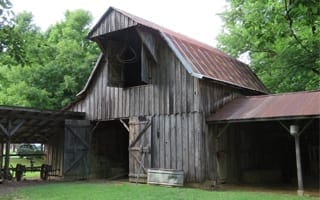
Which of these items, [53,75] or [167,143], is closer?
[167,143]

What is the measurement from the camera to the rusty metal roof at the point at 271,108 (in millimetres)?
12164

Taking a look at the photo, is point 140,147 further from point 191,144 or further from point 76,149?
point 76,149

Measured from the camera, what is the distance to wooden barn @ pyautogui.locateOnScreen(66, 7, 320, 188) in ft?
47.1

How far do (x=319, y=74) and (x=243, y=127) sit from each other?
631cm

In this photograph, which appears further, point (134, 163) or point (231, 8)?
point (231, 8)

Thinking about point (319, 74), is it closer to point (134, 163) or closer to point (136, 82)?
point (136, 82)

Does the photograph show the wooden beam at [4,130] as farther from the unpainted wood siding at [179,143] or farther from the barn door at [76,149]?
the unpainted wood siding at [179,143]

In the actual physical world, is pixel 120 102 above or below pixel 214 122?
above

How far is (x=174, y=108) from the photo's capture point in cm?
1496

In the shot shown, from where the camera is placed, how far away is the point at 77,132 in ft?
58.2

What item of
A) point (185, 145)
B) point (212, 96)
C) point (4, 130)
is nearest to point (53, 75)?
point (4, 130)

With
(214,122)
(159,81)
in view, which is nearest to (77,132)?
(159,81)

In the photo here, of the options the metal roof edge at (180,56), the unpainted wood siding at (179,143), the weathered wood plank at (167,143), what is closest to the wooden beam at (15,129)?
the unpainted wood siding at (179,143)

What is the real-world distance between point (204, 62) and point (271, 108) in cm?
386
